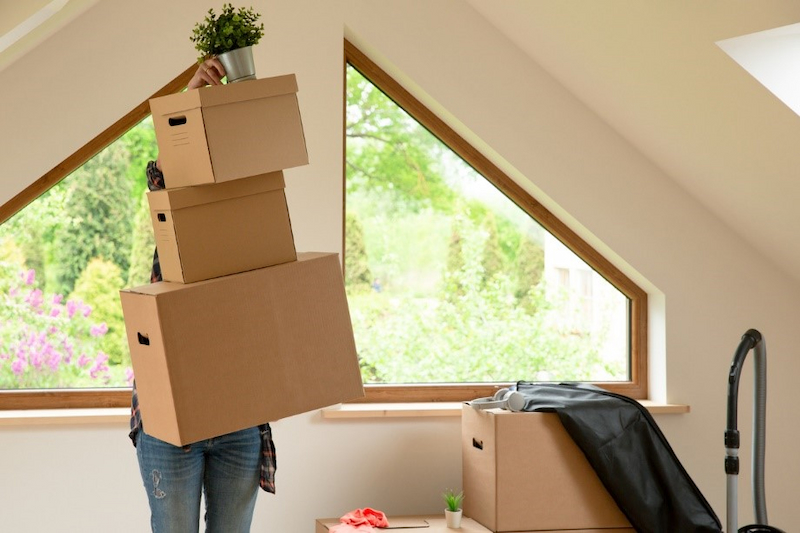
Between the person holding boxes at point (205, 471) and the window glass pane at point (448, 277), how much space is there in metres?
1.21

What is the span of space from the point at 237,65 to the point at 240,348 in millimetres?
593

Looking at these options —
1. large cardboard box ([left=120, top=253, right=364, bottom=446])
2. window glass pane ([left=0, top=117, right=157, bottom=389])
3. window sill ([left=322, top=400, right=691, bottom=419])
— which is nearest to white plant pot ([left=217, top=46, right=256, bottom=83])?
large cardboard box ([left=120, top=253, right=364, bottom=446])

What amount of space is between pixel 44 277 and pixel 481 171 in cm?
153

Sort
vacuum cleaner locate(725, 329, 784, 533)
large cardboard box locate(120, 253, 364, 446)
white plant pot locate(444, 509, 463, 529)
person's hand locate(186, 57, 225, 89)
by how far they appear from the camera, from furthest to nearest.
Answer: white plant pot locate(444, 509, 463, 529) → vacuum cleaner locate(725, 329, 784, 533) → person's hand locate(186, 57, 225, 89) → large cardboard box locate(120, 253, 364, 446)

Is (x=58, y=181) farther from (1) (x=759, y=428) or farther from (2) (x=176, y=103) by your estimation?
(1) (x=759, y=428)

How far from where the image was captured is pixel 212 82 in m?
1.99

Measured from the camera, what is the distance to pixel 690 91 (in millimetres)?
2613

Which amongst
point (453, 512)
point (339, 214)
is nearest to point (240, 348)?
point (453, 512)

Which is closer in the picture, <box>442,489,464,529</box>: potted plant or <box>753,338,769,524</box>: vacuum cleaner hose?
<box>753,338,769,524</box>: vacuum cleaner hose

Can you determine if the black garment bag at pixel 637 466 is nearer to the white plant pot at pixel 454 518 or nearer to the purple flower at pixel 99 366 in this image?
the white plant pot at pixel 454 518

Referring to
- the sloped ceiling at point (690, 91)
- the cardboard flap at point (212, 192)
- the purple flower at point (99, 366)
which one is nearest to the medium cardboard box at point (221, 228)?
the cardboard flap at point (212, 192)

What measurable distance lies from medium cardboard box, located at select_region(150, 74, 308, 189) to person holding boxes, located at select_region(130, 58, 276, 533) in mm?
98

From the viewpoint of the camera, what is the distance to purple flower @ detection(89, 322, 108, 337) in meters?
3.12

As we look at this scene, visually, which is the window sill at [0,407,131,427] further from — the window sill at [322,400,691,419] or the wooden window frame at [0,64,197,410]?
the window sill at [322,400,691,419]
